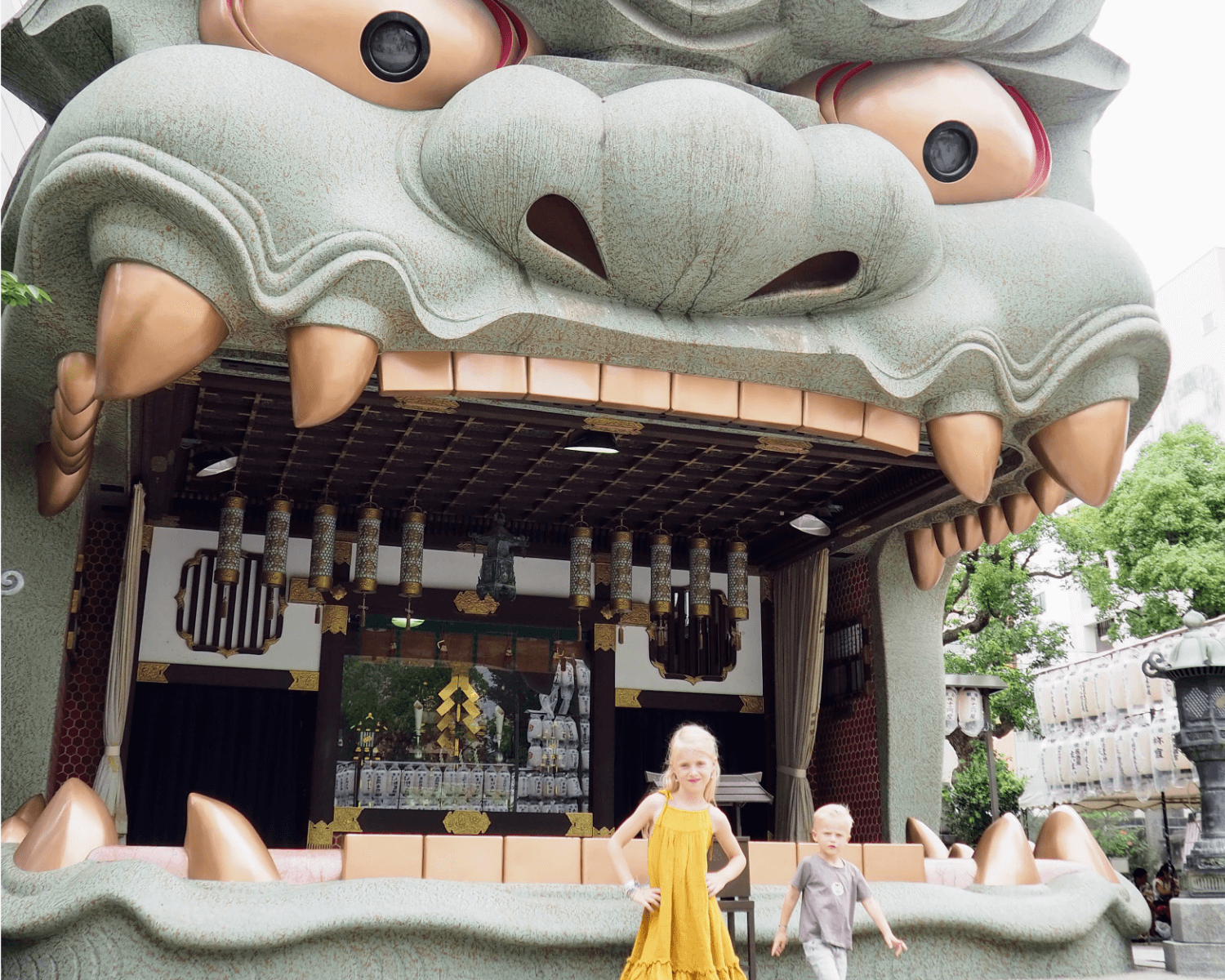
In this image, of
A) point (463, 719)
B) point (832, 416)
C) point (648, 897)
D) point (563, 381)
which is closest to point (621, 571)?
point (463, 719)

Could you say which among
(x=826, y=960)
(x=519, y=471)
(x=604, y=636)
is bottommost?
(x=826, y=960)

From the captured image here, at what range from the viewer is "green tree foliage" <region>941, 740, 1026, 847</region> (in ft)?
61.6

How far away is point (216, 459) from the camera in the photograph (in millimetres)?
7898

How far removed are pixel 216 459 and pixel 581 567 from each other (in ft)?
9.48

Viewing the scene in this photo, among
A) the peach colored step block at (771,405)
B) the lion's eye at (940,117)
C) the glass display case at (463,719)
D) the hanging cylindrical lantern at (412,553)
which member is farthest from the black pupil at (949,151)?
the glass display case at (463,719)

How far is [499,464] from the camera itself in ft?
27.1

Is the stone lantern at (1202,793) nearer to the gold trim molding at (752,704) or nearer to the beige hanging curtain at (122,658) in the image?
the gold trim molding at (752,704)

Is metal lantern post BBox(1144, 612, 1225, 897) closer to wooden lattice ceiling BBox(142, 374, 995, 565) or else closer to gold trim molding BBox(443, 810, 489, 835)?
wooden lattice ceiling BBox(142, 374, 995, 565)

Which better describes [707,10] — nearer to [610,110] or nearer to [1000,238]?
[610,110]

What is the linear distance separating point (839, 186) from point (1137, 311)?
179 centimetres

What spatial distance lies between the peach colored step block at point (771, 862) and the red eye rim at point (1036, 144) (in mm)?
3782

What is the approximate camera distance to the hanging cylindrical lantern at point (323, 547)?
8.66 m

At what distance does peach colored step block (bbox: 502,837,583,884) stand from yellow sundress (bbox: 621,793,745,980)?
1.27 m

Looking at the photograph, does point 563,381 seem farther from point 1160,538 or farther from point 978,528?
point 1160,538
